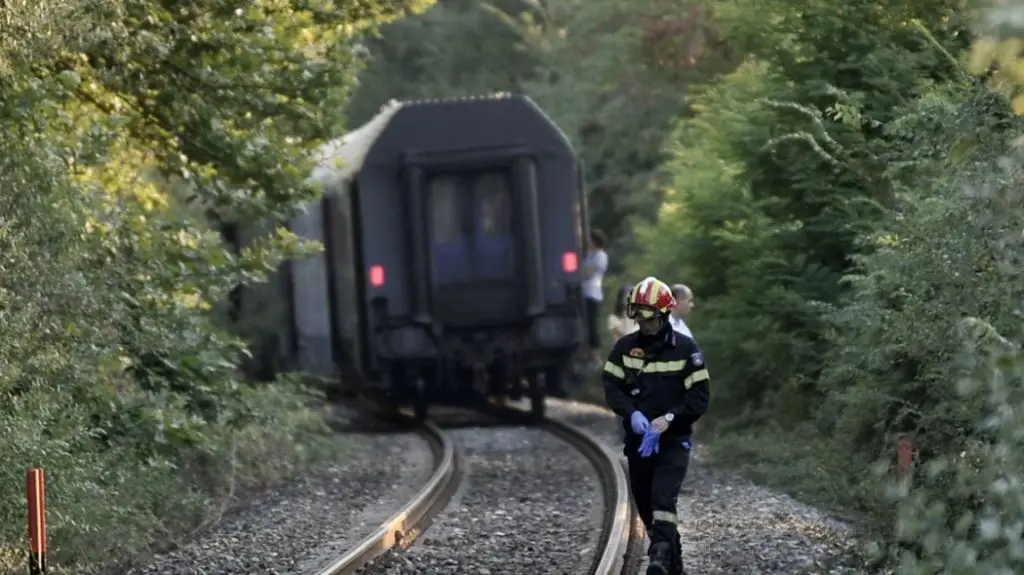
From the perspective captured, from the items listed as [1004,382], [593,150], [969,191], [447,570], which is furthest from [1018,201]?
[593,150]

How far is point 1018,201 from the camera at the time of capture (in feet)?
23.2

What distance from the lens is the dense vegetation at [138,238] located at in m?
10.7

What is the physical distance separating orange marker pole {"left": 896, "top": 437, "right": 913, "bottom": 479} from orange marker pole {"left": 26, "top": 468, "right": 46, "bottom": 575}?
456 centimetres

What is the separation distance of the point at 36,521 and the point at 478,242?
38.9 feet

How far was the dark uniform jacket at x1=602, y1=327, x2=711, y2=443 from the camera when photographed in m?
9.11

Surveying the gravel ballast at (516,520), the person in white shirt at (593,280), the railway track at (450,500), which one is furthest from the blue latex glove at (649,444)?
the person in white shirt at (593,280)

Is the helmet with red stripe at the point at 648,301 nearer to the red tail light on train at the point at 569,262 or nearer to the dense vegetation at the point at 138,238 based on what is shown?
the dense vegetation at the point at 138,238

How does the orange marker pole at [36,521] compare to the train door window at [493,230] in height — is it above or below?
below

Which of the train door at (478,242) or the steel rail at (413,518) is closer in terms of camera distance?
the steel rail at (413,518)

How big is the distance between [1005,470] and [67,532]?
626cm

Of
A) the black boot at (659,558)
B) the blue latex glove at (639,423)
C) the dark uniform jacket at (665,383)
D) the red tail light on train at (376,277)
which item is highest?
the red tail light on train at (376,277)

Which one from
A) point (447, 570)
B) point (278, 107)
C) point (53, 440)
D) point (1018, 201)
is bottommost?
point (447, 570)

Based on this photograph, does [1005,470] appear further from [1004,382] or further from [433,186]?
[433,186]

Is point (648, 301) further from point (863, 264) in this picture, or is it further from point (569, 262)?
point (569, 262)
